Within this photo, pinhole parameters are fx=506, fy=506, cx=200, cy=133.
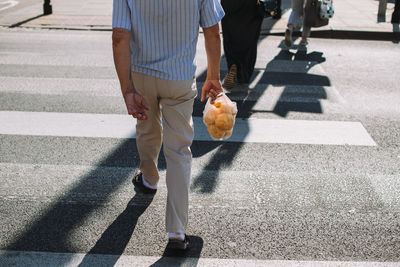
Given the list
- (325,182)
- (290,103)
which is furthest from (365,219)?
(290,103)

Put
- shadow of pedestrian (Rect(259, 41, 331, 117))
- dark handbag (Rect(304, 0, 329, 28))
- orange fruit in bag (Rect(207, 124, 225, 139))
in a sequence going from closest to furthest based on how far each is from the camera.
Result: orange fruit in bag (Rect(207, 124, 225, 139)) → shadow of pedestrian (Rect(259, 41, 331, 117)) → dark handbag (Rect(304, 0, 329, 28))

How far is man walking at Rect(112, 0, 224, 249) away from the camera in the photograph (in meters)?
2.72

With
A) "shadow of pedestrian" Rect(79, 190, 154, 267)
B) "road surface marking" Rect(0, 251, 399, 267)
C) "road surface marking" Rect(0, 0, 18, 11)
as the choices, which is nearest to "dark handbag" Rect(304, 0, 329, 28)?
"shadow of pedestrian" Rect(79, 190, 154, 267)

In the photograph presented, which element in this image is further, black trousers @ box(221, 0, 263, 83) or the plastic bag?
black trousers @ box(221, 0, 263, 83)

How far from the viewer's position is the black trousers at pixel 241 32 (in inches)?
233

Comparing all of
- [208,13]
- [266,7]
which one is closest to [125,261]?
[208,13]

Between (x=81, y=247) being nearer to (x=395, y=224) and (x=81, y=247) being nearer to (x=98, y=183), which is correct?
(x=98, y=183)

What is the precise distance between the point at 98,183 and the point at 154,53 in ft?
4.88

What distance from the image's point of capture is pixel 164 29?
109 inches

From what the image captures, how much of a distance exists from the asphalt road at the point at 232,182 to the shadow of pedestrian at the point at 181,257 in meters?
0.01

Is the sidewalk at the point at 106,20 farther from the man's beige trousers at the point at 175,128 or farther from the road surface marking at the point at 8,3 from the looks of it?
the man's beige trousers at the point at 175,128

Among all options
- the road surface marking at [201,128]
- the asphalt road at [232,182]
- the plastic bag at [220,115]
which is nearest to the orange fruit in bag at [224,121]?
the plastic bag at [220,115]

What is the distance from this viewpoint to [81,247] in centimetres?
314

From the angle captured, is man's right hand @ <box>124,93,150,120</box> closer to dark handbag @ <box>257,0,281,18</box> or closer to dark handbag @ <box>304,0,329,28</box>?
dark handbag @ <box>257,0,281,18</box>
